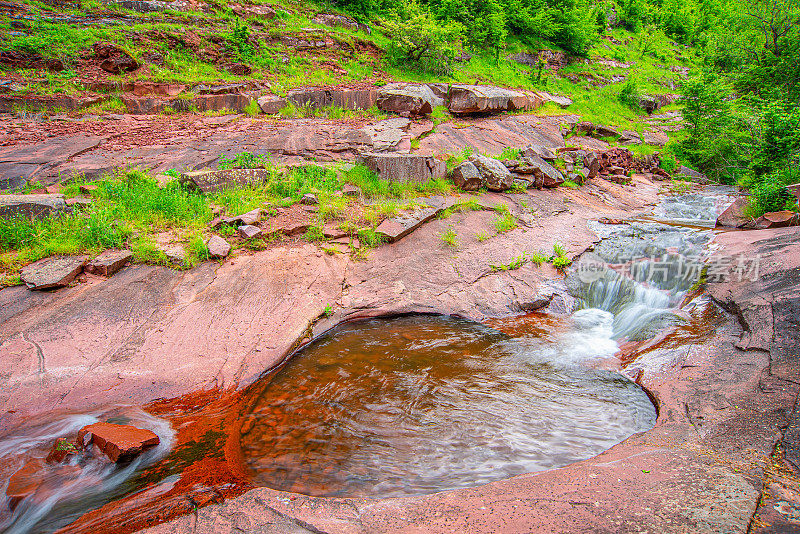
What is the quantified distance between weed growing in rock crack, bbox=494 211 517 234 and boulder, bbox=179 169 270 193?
4.79 m

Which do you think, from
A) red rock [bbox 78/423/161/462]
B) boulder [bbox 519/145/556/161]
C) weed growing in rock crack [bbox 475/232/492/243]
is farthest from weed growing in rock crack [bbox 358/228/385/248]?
boulder [bbox 519/145/556/161]

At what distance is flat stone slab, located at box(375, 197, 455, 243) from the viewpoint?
6906 mm

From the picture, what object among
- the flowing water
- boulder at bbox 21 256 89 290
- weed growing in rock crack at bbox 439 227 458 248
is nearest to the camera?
the flowing water

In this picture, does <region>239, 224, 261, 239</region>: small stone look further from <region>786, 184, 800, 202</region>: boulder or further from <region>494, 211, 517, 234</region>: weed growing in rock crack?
<region>786, 184, 800, 202</region>: boulder

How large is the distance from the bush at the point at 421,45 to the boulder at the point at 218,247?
1313 centimetres

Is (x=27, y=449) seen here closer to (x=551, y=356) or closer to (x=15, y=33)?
(x=551, y=356)

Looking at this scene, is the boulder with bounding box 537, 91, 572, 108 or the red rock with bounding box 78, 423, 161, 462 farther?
the boulder with bounding box 537, 91, 572, 108

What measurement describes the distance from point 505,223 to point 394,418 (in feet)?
16.9

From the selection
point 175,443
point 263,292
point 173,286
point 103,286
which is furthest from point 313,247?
point 175,443

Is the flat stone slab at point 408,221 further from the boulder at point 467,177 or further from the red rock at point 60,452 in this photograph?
the red rock at point 60,452

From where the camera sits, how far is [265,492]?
275 centimetres

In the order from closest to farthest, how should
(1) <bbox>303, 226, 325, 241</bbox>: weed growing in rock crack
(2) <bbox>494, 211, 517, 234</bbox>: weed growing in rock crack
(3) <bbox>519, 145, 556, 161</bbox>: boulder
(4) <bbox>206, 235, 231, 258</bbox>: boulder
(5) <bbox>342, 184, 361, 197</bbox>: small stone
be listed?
1. (4) <bbox>206, 235, 231, 258</bbox>: boulder
2. (1) <bbox>303, 226, 325, 241</bbox>: weed growing in rock crack
3. (2) <bbox>494, 211, 517, 234</bbox>: weed growing in rock crack
4. (5) <bbox>342, 184, 361, 197</bbox>: small stone
5. (3) <bbox>519, 145, 556, 161</bbox>: boulder

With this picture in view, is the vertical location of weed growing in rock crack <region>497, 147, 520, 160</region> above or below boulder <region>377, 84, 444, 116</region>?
below

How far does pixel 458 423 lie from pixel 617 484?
140 cm
